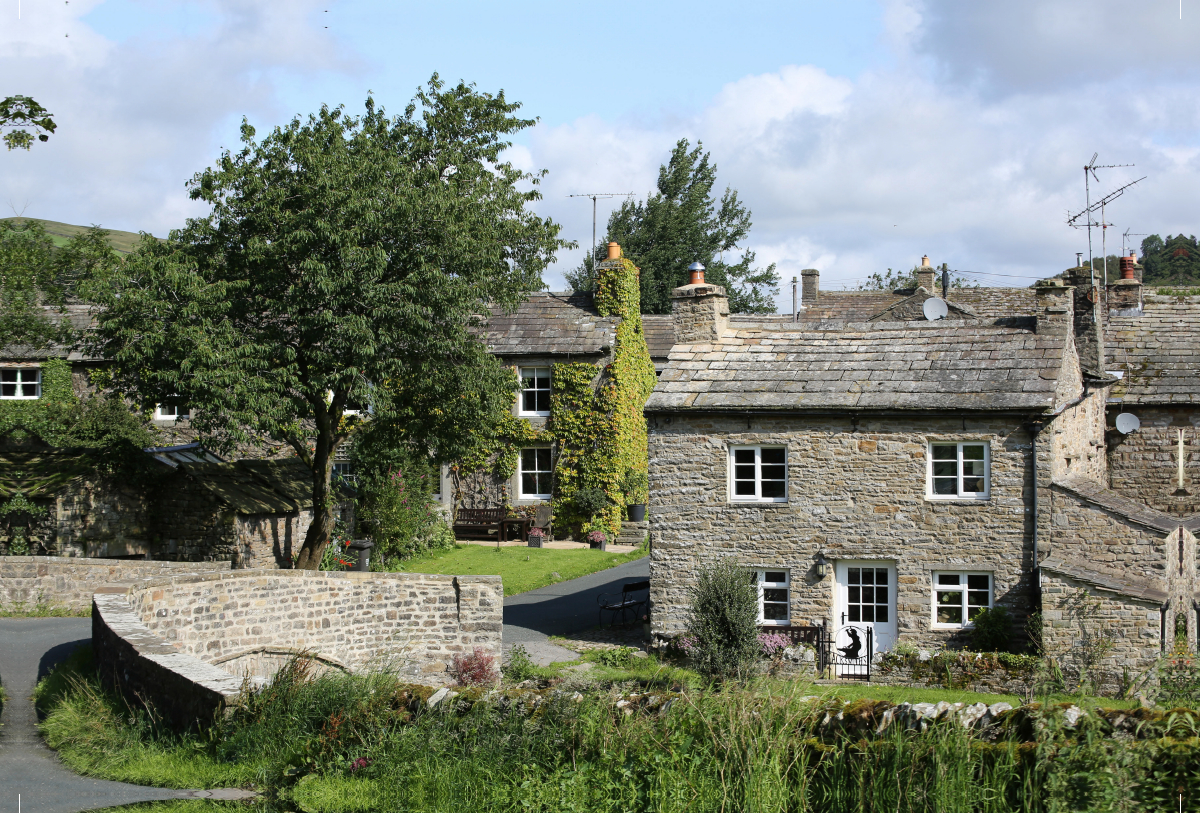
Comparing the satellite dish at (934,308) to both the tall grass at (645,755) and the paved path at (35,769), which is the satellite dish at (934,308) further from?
the paved path at (35,769)

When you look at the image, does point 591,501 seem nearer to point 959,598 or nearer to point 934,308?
point 934,308

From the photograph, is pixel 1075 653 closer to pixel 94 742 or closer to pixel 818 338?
pixel 818 338

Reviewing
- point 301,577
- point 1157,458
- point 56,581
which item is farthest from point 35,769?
point 1157,458

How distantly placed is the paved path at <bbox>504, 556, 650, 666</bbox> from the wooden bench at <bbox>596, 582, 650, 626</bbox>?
37cm

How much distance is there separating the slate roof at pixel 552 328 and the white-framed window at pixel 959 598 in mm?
14396

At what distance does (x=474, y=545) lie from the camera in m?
30.3

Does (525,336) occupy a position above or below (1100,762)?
above

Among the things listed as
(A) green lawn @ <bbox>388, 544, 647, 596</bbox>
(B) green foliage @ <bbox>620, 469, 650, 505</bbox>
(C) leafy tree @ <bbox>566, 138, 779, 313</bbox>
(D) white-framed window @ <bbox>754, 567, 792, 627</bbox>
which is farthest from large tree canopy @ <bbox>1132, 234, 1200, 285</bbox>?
(D) white-framed window @ <bbox>754, 567, 792, 627</bbox>

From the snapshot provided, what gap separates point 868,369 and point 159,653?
14481 mm

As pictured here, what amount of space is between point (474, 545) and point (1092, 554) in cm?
1733

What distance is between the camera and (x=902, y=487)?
19531 millimetres

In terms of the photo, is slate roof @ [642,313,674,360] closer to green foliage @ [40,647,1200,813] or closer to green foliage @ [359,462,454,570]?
green foliage @ [359,462,454,570]

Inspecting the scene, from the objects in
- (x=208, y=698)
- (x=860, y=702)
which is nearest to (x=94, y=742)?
(x=208, y=698)

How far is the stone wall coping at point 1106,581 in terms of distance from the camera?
683 inches
